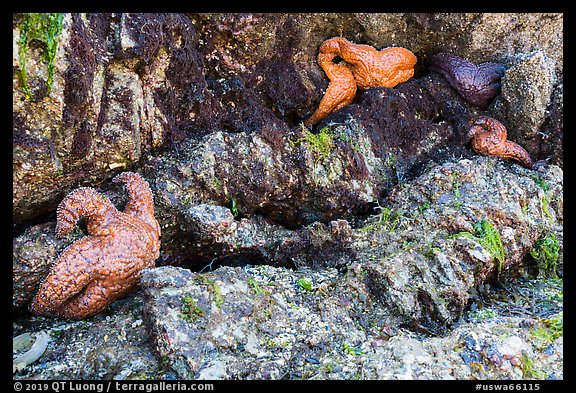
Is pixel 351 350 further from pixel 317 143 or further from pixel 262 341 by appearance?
pixel 317 143

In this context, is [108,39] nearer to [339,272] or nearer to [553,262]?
[339,272]

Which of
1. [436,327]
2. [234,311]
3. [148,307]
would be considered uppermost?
[148,307]

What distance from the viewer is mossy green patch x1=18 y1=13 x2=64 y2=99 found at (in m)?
3.49

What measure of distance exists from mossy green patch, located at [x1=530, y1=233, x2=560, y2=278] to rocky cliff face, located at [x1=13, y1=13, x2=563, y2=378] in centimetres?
8

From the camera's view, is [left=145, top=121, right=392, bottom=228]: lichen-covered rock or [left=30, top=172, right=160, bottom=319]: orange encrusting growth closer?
[left=30, top=172, right=160, bottom=319]: orange encrusting growth

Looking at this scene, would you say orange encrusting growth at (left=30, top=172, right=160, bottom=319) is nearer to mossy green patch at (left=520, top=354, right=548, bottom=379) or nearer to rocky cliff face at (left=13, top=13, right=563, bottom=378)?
rocky cliff face at (left=13, top=13, right=563, bottom=378)

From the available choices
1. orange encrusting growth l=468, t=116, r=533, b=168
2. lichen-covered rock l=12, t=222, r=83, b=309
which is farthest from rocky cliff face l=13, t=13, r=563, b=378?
orange encrusting growth l=468, t=116, r=533, b=168

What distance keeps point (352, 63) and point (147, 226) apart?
3.71m

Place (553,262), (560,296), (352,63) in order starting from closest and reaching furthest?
(560,296) < (553,262) < (352,63)

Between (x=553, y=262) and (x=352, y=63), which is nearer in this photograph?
(x=553, y=262)

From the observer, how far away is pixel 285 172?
17.7ft

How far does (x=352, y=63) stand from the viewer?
6.39 metres

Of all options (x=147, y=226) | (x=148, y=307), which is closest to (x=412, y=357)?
(x=148, y=307)

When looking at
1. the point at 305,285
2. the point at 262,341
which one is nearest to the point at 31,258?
the point at 262,341
